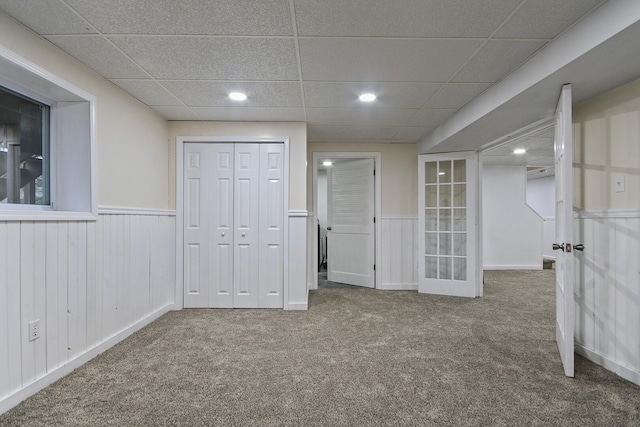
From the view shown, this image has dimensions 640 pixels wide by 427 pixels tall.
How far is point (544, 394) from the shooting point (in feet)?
5.92

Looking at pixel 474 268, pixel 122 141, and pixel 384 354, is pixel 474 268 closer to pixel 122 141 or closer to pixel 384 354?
pixel 384 354

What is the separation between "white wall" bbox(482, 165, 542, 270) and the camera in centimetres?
613

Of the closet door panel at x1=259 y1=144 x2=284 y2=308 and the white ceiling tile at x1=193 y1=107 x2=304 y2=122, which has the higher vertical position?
the white ceiling tile at x1=193 y1=107 x2=304 y2=122

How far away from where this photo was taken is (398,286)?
449cm

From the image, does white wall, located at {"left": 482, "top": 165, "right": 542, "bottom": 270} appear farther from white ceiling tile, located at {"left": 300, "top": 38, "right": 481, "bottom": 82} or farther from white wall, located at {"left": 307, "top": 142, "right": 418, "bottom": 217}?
white ceiling tile, located at {"left": 300, "top": 38, "right": 481, "bottom": 82}

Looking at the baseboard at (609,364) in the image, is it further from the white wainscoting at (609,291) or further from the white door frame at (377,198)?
the white door frame at (377,198)

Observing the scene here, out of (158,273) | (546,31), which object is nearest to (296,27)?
(546,31)

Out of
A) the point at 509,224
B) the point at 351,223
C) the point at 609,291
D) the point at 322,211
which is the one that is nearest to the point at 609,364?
the point at 609,291

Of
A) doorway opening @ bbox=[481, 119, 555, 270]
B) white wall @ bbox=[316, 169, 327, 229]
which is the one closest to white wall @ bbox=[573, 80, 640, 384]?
doorway opening @ bbox=[481, 119, 555, 270]

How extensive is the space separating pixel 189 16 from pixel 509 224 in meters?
6.42

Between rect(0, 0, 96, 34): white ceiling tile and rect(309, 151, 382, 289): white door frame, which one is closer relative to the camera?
rect(0, 0, 96, 34): white ceiling tile

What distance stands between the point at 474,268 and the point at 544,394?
232 centimetres

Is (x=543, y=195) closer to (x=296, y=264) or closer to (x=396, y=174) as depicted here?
(x=396, y=174)

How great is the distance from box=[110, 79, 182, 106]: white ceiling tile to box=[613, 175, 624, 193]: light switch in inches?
133
